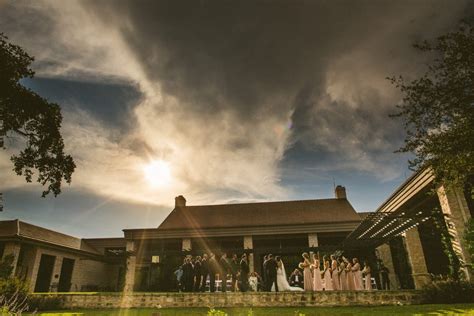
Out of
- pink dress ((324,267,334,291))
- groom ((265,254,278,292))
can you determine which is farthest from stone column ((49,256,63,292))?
pink dress ((324,267,334,291))

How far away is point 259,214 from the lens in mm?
26547

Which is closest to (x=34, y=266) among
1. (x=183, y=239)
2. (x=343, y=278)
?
(x=183, y=239)

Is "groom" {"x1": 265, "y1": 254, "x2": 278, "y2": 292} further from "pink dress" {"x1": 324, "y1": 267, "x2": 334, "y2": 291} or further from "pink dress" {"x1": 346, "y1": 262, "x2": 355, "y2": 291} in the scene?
"pink dress" {"x1": 346, "y1": 262, "x2": 355, "y2": 291}

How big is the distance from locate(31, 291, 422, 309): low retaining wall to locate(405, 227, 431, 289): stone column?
19.6ft

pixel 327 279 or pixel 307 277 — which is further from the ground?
pixel 307 277

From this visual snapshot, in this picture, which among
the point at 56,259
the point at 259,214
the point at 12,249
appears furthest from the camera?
the point at 259,214

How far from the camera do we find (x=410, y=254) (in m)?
16.2

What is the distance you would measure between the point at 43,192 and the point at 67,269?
1536cm

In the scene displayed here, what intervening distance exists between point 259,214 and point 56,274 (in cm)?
1668

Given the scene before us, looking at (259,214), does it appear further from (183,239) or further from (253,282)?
(253,282)

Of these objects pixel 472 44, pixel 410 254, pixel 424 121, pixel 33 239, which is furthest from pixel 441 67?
pixel 33 239

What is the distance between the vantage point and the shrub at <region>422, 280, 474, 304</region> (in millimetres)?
9891

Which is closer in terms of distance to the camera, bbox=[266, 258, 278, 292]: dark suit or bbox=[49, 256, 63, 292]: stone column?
bbox=[266, 258, 278, 292]: dark suit

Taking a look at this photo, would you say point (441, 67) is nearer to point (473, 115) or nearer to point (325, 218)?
point (473, 115)
